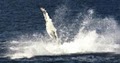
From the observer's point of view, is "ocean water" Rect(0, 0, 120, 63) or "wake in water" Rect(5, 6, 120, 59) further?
"wake in water" Rect(5, 6, 120, 59)

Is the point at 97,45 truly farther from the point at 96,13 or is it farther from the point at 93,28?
the point at 96,13

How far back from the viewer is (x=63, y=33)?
97500mm

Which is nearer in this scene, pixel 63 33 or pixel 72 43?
pixel 72 43

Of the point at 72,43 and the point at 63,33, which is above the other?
the point at 63,33

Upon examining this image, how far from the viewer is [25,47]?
8400 cm

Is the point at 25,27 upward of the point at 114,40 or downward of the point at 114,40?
upward

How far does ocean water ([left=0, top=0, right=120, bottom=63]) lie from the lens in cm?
7938

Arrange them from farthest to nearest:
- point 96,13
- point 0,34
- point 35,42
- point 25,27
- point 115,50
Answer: point 96,13 → point 25,27 → point 0,34 → point 35,42 → point 115,50

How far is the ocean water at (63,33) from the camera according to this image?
260 feet

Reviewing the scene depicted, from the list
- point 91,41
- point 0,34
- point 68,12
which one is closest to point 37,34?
point 0,34

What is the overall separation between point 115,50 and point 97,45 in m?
3.64

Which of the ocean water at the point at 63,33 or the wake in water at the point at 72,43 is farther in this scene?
the wake in water at the point at 72,43

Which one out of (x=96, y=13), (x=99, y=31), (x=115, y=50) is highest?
(x=96, y=13)

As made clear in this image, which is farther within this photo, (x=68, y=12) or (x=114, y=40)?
(x=68, y=12)
